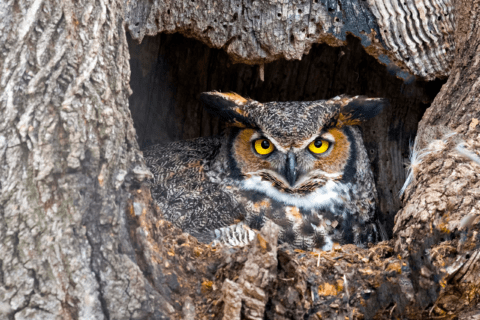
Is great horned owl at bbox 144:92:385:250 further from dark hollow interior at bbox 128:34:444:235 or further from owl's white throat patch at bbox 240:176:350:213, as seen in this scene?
dark hollow interior at bbox 128:34:444:235

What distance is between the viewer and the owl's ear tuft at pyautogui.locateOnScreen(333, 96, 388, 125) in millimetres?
2107

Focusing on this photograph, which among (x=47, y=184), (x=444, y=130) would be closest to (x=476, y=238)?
Answer: (x=444, y=130)

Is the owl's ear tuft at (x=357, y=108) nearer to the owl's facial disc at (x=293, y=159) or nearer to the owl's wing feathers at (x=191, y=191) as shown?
the owl's facial disc at (x=293, y=159)

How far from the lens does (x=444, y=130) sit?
74.4 inches

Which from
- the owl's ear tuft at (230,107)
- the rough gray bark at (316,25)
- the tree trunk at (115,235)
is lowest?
the tree trunk at (115,235)

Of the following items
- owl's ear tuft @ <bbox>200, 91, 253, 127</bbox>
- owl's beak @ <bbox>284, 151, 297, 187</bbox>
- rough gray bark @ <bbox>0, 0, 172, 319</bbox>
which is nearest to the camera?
rough gray bark @ <bbox>0, 0, 172, 319</bbox>

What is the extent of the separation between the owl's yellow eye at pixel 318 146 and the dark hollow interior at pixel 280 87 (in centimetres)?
71

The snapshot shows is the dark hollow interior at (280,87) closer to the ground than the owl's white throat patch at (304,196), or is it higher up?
higher up

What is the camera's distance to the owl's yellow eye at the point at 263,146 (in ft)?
6.66

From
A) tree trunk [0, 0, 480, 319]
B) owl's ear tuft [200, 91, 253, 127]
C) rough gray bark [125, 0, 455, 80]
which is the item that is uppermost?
rough gray bark [125, 0, 455, 80]

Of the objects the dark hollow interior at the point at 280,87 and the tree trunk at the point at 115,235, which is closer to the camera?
the tree trunk at the point at 115,235

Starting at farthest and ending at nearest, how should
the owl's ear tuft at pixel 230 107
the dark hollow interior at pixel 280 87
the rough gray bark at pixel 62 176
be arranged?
1. the dark hollow interior at pixel 280 87
2. the owl's ear tuft at pixel 230 107
3. the rough gray bark at pixel 62 176

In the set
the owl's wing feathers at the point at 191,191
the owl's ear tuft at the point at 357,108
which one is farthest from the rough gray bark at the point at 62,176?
the owl's ear tuft at the point at 357,108

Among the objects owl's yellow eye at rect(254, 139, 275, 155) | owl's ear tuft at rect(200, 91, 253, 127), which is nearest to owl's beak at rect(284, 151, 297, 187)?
owl's yellow eye at rect(254, 139, 275, 155)
